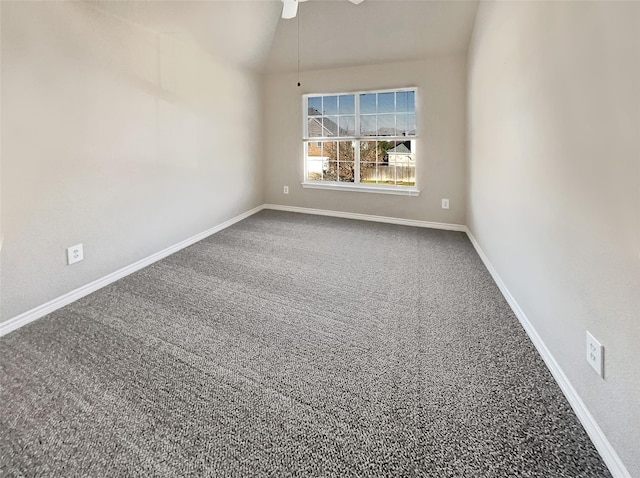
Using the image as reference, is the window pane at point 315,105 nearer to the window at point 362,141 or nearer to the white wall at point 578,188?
the window at point 362,141

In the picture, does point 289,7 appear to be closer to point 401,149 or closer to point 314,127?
point 314,127

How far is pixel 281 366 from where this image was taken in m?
1.68

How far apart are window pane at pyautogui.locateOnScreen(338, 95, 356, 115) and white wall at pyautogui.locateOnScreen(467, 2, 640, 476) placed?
2466 millimetres

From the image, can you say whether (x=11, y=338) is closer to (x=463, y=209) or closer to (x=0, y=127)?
(x=0, y=127)

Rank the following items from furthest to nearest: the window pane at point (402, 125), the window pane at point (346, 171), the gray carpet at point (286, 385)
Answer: the window pane at point (346, 171), the window pane at point (402, 125), the gray carpet at point (286, 385)

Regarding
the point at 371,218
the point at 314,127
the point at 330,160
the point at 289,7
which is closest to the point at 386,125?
the point at 330,160

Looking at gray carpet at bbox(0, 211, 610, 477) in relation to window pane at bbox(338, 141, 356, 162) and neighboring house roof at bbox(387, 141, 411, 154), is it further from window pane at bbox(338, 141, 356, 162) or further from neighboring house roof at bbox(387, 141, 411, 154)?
window pane at bbox(338, 141, 356, 162)

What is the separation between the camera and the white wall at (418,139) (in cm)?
416

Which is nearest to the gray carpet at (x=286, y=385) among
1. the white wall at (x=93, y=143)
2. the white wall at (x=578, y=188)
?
the white wall at (x=578, y=188)

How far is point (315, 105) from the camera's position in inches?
197

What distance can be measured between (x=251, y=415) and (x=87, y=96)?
2.48m

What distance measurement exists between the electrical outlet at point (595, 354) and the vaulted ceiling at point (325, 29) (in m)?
3.58

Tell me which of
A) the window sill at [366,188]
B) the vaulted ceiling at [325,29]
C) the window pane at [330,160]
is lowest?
the window sill at [366,188]

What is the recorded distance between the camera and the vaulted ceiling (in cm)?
332
